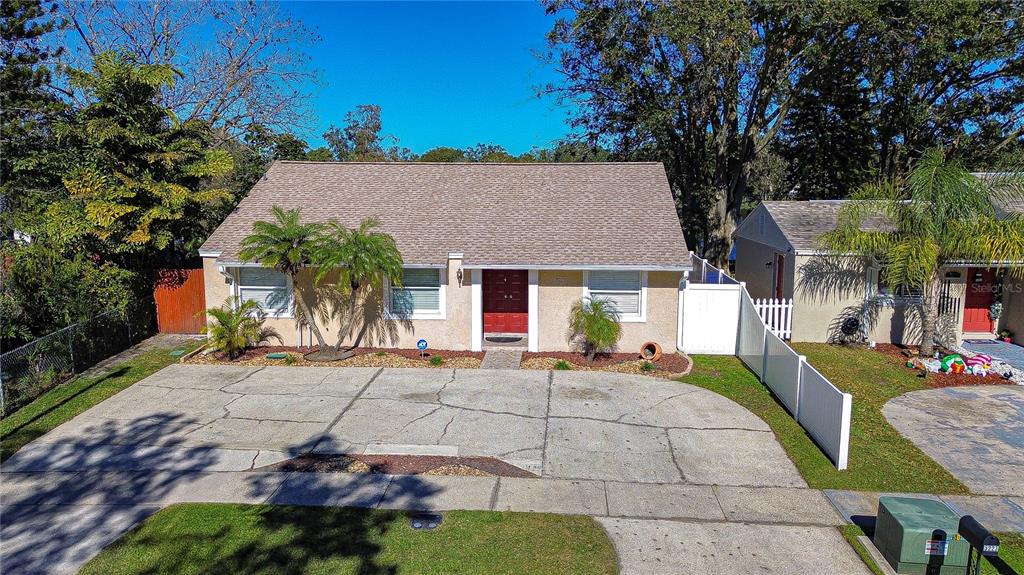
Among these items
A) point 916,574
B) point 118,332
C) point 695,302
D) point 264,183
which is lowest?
point 916,574

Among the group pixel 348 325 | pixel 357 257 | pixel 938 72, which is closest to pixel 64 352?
pixel 348 325

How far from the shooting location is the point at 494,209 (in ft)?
53.7

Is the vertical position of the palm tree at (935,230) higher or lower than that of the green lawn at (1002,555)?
higher

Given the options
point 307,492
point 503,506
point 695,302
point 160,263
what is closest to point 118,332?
point 160,263

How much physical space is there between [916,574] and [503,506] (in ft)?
15.1

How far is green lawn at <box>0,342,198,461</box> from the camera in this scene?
1027cm

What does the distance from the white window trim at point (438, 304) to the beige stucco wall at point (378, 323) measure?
0.07 m

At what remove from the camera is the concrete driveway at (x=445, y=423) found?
9.36 meters

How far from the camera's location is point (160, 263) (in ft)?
55.8

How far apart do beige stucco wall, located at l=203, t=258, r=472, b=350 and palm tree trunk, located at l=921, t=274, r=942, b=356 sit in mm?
10626

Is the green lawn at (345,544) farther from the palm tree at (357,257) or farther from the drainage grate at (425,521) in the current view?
the palm tree at (357,257)

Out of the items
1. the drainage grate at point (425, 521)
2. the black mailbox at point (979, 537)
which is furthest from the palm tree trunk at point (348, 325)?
the black mailbox at point (979, 537)

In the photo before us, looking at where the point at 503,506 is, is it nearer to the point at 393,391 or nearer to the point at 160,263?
the point at 393,391

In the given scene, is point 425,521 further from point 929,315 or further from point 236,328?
point 929,315
